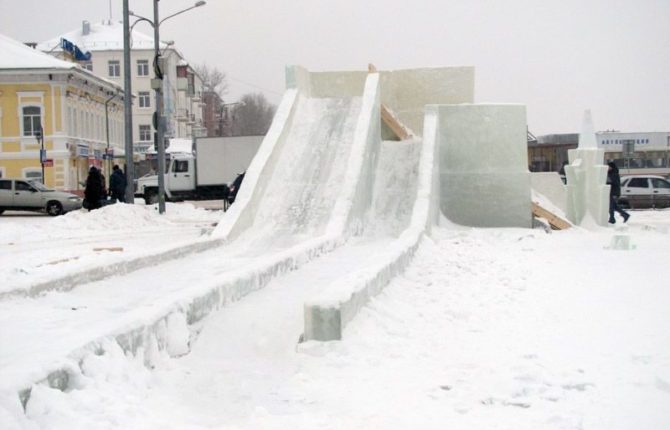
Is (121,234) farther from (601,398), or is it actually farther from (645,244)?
(601,398)

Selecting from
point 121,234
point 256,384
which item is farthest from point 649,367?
point 121,234

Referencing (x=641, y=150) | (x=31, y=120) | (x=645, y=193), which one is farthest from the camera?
(x=641, y=150)

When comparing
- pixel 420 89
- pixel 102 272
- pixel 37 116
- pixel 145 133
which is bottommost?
→ pixel 102 272

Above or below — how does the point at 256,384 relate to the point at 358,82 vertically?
below

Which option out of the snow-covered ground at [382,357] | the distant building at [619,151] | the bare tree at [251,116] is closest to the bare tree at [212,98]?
the bare tree at [251,116]

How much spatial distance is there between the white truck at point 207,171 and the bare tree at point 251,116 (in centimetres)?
7425

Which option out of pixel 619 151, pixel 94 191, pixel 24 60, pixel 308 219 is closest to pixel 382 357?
pixel 308 219

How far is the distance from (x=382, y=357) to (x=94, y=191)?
20.2 m

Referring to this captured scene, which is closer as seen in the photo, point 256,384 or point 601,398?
point 601,398

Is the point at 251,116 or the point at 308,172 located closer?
the point at 308,172

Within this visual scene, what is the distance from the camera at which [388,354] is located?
22.2ft

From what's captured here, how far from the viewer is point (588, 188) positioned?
21.5 metres

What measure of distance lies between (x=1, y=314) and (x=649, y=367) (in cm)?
545

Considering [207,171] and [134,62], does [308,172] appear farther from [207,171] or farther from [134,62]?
[134,62]
